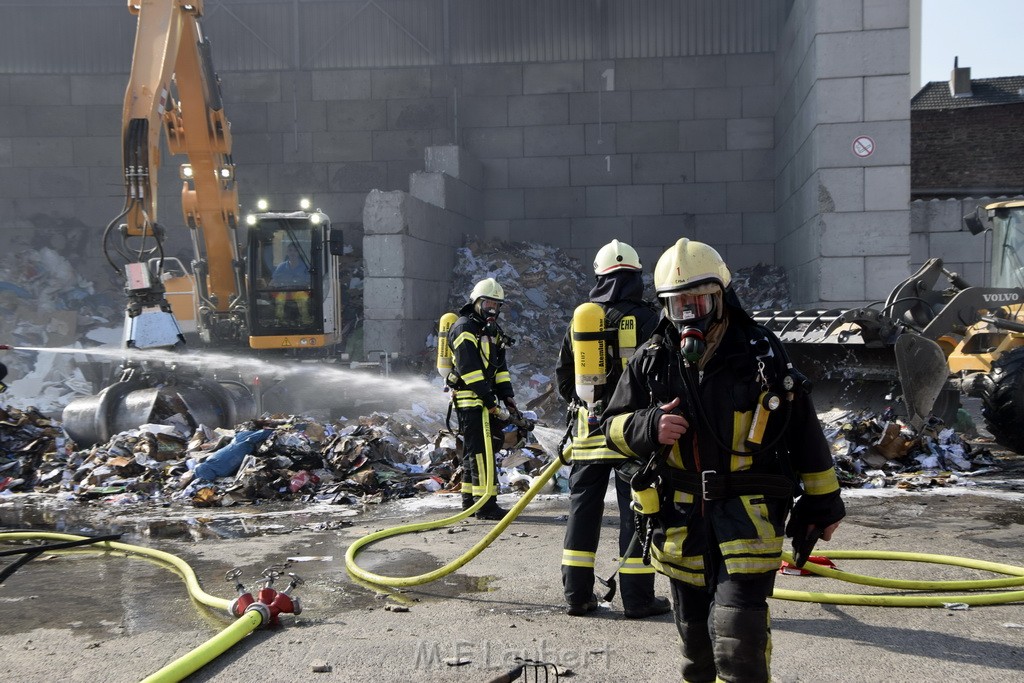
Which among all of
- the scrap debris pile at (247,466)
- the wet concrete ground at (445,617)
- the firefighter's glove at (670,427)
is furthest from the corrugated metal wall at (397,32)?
the firefighter's glove at (670,427)

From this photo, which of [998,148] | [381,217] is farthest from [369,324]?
[998,148]

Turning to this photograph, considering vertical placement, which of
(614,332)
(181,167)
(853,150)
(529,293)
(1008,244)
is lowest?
(614,332)

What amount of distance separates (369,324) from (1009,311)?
9709 millimetres

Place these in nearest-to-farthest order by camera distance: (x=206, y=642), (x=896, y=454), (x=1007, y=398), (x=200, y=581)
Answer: (x=206, y=642)
(x=200, y=581)
(x=1007, y=398)
(x=896, y=454)

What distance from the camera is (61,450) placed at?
433 inches

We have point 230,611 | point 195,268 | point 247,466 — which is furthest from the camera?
point 195,268

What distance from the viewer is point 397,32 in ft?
72.9

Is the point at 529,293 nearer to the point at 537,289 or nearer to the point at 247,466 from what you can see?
the point at 537,289

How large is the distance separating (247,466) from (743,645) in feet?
23.5

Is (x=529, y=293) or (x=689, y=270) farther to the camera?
(x=529, y=293)

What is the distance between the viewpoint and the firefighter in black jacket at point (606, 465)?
474cm

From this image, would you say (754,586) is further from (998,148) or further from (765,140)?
(998,148)

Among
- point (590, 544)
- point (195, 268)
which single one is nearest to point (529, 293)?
point (195, 268)

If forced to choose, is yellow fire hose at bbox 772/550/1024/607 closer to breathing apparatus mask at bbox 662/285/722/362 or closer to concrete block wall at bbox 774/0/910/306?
breathing apparatus mask at bbox 662/285/722/362
